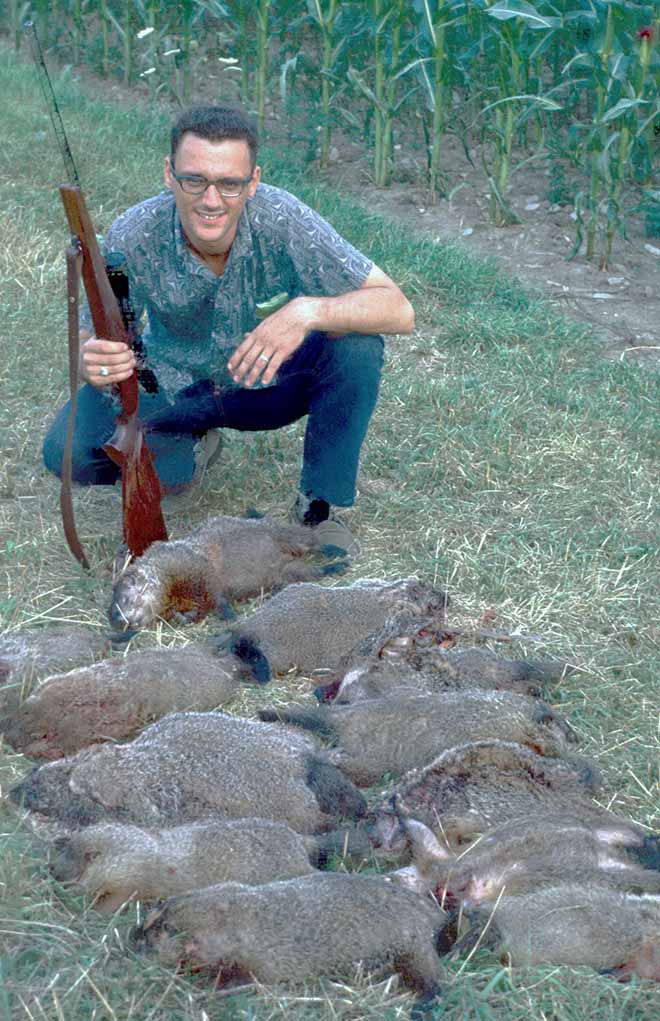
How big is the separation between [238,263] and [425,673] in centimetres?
195

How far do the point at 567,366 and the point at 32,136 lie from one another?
535cm

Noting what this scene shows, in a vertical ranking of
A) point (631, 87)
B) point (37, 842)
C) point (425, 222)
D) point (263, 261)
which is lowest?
point (37, 842)

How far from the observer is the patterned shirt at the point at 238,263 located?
5.05 meters

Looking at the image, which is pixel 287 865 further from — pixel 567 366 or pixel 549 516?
pixel 567 366

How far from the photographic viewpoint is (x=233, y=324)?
5207 mm

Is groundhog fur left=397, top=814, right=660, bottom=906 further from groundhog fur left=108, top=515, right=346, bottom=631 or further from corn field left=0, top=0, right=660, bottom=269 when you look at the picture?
corn field left=0, top=0, right=660, bottom=269

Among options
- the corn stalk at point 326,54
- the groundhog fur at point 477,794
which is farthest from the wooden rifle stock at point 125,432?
the corn stalk at point 326,54

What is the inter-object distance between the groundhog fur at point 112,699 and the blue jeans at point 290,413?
55.2 inches

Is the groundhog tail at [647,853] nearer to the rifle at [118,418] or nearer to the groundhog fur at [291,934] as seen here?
the groundhog fur at [291,934]

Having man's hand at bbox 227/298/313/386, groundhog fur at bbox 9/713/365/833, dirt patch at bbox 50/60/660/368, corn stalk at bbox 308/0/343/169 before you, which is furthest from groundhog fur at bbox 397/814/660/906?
corn stalk at bbox 308/0/343/169

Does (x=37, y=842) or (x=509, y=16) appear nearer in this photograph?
(x=37, y=842)

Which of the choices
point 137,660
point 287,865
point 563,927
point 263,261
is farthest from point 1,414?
point 563,927

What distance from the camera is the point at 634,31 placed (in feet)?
26.8

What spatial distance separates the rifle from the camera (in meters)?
4.18
